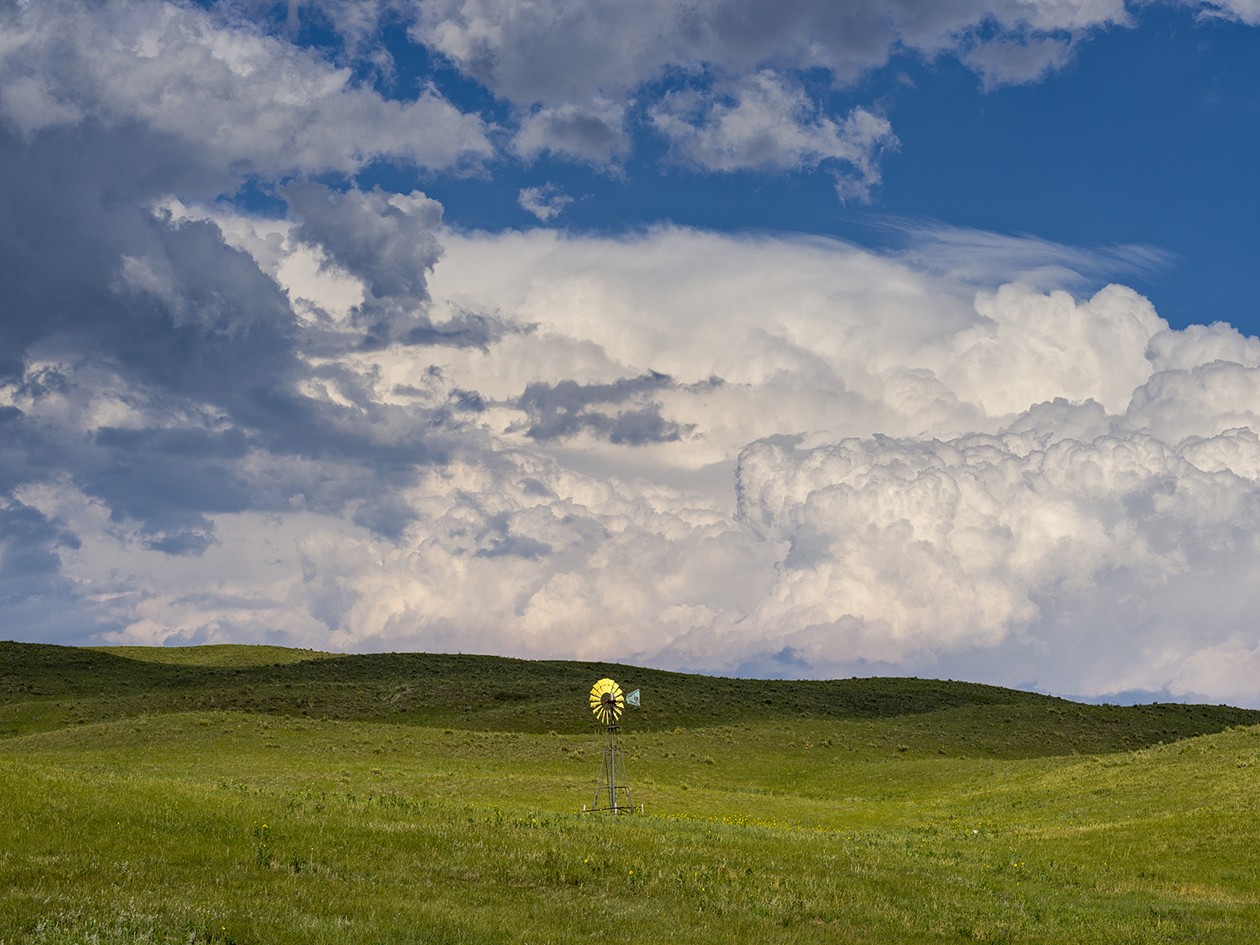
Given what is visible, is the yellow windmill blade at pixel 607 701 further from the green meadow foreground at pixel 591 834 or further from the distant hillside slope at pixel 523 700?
the distant hillside slope at pixel 523 700

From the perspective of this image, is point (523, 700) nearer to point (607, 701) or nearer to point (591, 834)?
point (607, 701)

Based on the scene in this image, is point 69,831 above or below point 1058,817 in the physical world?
above

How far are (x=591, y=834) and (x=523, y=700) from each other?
63.6m

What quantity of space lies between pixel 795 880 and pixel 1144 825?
20282 millimetres

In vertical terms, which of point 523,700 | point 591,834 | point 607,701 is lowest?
point 523,700

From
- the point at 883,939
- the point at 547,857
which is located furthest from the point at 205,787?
the point at 883,939

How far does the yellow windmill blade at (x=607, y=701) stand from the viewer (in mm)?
38375

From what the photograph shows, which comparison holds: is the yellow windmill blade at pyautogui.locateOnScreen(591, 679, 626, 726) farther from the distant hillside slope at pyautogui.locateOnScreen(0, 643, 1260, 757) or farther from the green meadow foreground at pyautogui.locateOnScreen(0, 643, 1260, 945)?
the distant hillside slope at pyautogui.locateOnScreen(0, 643, 1260, 757)

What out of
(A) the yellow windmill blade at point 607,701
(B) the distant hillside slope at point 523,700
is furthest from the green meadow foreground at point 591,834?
(A) the yellow windmill blade at point 607,701

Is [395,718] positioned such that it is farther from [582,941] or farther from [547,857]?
[582,941]

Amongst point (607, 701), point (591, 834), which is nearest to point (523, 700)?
point (607, 701)

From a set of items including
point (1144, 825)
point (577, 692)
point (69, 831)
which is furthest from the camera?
point (577, 692)

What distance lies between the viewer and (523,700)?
282 feet

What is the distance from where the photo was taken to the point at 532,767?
53.3 meters
